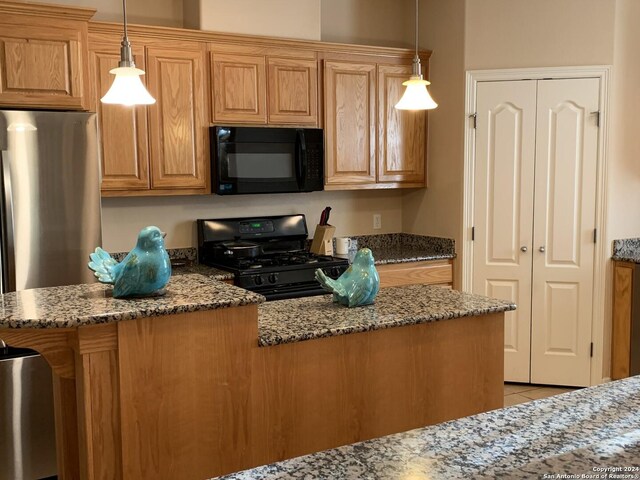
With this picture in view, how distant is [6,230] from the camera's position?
117 inches

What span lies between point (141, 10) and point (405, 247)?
2523mm

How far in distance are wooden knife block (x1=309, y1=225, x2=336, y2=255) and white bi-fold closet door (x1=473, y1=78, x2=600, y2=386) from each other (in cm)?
101

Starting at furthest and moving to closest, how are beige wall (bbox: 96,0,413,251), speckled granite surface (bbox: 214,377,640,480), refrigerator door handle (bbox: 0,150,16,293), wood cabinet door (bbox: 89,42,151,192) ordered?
beige wall (bbox: 96,0,413,251) → wood cabinet door (bbox: 89,42,151,192) → refrigerator door handle (bbox: 0,150,16,293) → speckled granite surface (bbox: 214,377,640,480)

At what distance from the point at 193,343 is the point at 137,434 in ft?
1.01

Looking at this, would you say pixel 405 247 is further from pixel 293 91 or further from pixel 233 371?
pixel 233 371

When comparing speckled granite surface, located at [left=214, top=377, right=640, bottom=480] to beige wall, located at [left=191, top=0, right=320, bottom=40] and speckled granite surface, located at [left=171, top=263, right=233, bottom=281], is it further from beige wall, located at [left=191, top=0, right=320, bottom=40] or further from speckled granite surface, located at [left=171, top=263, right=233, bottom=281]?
beige wall, located at [left=191, top=0, right=320, bottom=40]

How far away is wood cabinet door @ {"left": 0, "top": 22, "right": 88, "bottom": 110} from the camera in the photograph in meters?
3.10

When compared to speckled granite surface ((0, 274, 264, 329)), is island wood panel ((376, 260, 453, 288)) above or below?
below

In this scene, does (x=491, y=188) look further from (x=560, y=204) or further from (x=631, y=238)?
(x=631, y=238)

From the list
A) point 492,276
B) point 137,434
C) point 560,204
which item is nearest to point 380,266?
point 492,276

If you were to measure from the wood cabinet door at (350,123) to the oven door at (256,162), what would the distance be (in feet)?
0.91

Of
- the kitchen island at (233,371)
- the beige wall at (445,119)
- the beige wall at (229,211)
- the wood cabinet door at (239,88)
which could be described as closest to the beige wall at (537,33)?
the beige wall at (445,119)

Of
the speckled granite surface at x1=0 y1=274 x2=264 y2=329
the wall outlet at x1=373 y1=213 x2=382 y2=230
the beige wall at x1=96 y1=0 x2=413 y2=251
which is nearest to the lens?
the speckled granite surface at x1=0 y1=274 x2=264 y2=329

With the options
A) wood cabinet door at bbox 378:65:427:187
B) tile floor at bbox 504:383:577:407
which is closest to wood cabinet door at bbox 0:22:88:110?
wood cabinet door at bbox 378:65:427:187
